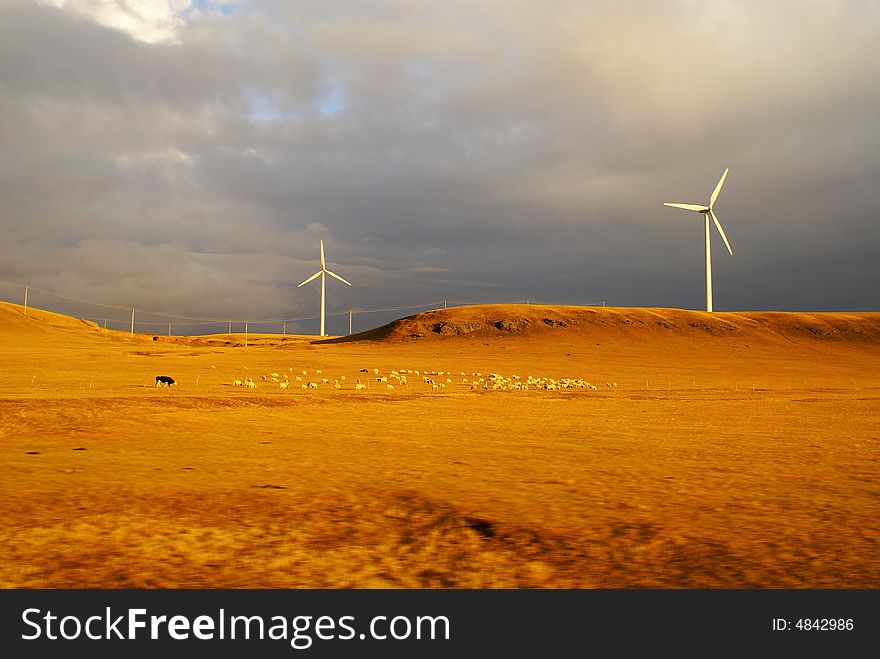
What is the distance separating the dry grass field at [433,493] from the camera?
8578 millimetres

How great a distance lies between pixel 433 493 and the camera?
1342 cm

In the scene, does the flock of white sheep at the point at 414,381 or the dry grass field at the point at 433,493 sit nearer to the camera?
the dry grass field at the point at 433,493

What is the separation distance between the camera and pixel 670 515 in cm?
1146

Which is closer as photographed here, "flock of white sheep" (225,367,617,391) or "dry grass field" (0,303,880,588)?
"dry grass field" (0,303,880,588)

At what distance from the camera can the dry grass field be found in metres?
8.58

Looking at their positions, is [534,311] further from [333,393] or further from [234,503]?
[234,503]

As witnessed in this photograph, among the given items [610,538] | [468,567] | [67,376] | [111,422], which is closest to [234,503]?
[468,567]

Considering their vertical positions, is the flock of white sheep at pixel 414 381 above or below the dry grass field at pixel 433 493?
above

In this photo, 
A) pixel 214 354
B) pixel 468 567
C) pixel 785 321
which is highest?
pixel 785 321

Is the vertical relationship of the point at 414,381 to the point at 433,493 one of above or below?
above

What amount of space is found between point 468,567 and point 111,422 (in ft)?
69.0

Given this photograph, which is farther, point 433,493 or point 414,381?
point 414,381

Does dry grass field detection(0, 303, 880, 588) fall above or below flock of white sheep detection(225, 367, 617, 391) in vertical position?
below

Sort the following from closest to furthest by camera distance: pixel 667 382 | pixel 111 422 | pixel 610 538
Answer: pixel 610 538 → pixel 111 422 → pixel 667 382
